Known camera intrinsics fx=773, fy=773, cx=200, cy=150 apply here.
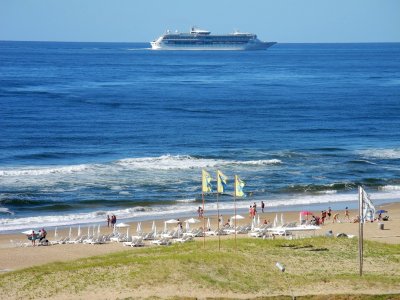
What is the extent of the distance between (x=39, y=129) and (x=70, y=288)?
170 ft

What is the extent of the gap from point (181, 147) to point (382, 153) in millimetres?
17293

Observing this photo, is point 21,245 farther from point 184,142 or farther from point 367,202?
point 184,142

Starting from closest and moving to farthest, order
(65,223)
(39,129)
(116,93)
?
(65,223)
(39,129)
(116,93)

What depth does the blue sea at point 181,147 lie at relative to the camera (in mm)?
49094

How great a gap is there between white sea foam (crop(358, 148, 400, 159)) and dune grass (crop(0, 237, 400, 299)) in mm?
33168

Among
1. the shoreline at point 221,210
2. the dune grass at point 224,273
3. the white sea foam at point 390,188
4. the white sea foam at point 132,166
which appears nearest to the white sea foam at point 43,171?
the white sea foam at point 132,166

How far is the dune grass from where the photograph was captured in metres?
25.2

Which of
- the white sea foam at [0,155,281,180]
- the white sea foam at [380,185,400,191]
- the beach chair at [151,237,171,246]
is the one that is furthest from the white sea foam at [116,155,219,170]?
the beach chair at [151,237,171,246]

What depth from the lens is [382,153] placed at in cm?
6550

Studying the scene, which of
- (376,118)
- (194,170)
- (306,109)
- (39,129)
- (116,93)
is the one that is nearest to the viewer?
(194,170)

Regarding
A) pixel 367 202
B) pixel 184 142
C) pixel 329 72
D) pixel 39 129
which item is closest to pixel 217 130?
pixel 184 142

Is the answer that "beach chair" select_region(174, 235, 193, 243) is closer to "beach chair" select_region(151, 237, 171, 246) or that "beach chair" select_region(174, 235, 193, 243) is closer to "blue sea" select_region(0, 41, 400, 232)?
"beach chair" select_region(151, 237, 171, 246)

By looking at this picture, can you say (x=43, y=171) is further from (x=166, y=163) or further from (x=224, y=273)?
(x=224, y=273)

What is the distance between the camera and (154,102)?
3974 inches
